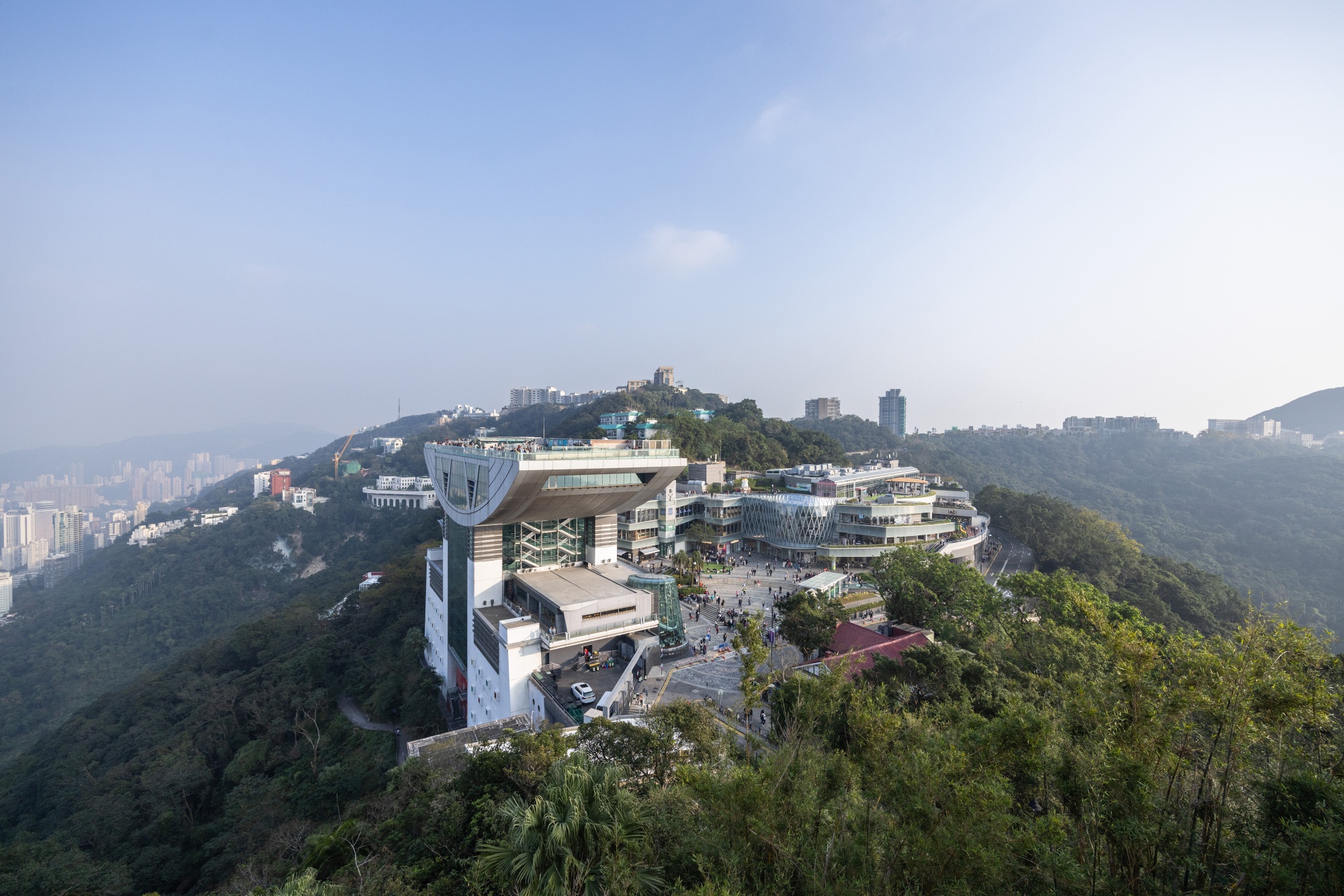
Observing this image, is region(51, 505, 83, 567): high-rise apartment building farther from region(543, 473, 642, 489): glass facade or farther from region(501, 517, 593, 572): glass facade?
region(543, 473, 642, 489): glass facade

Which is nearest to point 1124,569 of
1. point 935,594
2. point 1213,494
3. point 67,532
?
point 935,594

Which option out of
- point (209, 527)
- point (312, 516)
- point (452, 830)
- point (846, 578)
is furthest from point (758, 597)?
point (209, 527)

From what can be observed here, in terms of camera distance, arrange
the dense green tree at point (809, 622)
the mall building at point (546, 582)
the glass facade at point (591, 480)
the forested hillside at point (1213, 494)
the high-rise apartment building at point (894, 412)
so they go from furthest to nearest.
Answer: the high-rise apartment building at point (894, 412) → the forested hillside at point (1213, 494) → the glass facade at point (591, 480) → the mall building at point (546, 582) → the dense green tree at point (809, 622)

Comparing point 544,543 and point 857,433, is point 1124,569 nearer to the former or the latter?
point 544,543

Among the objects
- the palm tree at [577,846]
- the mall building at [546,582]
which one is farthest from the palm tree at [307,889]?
the mall building at [546,582]

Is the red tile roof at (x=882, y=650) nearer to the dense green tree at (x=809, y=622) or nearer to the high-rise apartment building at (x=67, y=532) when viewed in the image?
the dense green tree at (x=809, y=622)

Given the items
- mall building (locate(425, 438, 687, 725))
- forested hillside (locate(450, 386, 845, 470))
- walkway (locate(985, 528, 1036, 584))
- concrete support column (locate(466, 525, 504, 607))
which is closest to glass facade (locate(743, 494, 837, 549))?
forested hillside (locate(450, 386, 845, 470))
